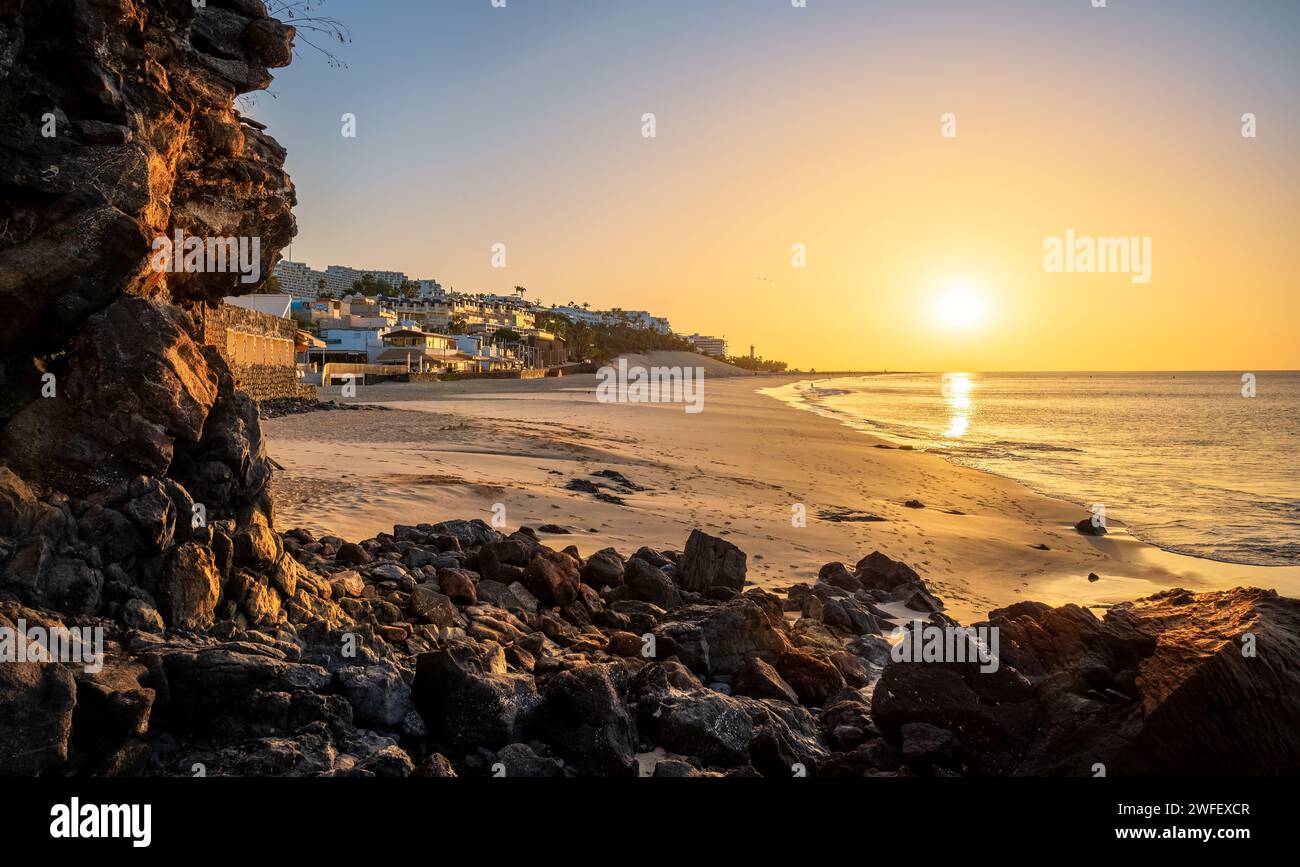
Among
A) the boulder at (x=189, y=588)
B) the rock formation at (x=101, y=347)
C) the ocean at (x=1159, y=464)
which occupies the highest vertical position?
the rock formation at (x=101, y=347)

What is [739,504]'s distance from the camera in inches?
693

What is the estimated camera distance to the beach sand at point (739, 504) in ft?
41.5

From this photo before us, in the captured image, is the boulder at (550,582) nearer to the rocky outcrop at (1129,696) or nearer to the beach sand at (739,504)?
the beach sand at (739,504)

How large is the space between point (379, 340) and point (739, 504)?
7708 centimetres

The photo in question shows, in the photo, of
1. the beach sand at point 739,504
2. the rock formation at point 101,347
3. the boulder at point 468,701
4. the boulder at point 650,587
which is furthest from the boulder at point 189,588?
the boulder at point 650,587

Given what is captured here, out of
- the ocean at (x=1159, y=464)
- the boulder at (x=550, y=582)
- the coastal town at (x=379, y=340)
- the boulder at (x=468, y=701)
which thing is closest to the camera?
the boulder at (x=468, y=701)

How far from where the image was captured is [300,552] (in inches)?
326

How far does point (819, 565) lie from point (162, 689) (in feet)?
32.7

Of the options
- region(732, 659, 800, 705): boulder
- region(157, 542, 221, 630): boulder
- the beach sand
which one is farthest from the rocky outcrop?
the beach sand

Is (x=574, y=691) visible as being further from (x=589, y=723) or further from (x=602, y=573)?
(x=602, y=573)

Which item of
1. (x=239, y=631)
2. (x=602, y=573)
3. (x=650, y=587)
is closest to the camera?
(x=239, y=631)

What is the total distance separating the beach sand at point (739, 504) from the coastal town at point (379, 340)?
3.23 metres

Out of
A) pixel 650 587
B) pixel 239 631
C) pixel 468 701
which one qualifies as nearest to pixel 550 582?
pixel 650 587
